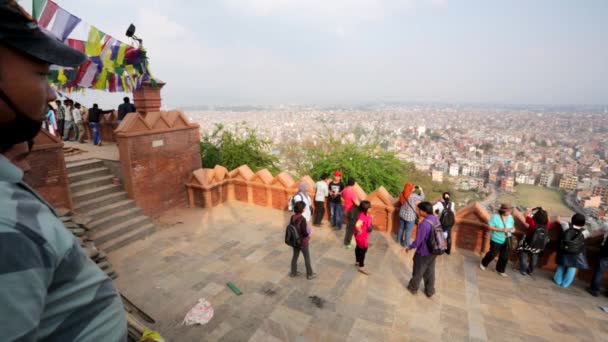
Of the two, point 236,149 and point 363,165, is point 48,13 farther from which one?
point 363,165

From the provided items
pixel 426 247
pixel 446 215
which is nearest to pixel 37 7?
pixel 426 247

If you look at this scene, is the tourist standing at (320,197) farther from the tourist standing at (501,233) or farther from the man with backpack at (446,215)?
the tourist standing at (501,233)

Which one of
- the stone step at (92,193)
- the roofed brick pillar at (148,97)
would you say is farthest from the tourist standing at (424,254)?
the roofed brick pillar at (148,97)

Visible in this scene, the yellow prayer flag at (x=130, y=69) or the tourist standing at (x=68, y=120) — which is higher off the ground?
the yellow prayer flag at (x=130, y=69)

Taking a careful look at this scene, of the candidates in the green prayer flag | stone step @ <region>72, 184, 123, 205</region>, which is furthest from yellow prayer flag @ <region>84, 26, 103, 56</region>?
stone step @ <region>72, 184, 123, 205</region>

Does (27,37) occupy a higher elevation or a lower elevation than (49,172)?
higher

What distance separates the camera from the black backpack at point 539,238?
5.41 metres

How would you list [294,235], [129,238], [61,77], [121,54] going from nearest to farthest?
[294,235] → [129,238] → [121,54] → [61,77]

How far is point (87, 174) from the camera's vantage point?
26.2ft

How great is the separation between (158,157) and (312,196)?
4.79m

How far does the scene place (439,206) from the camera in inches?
250

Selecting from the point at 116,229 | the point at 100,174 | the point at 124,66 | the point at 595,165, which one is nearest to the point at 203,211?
the point at 116,229

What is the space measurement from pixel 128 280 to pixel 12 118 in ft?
18.8

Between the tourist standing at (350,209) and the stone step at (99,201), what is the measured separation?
6246 mm
